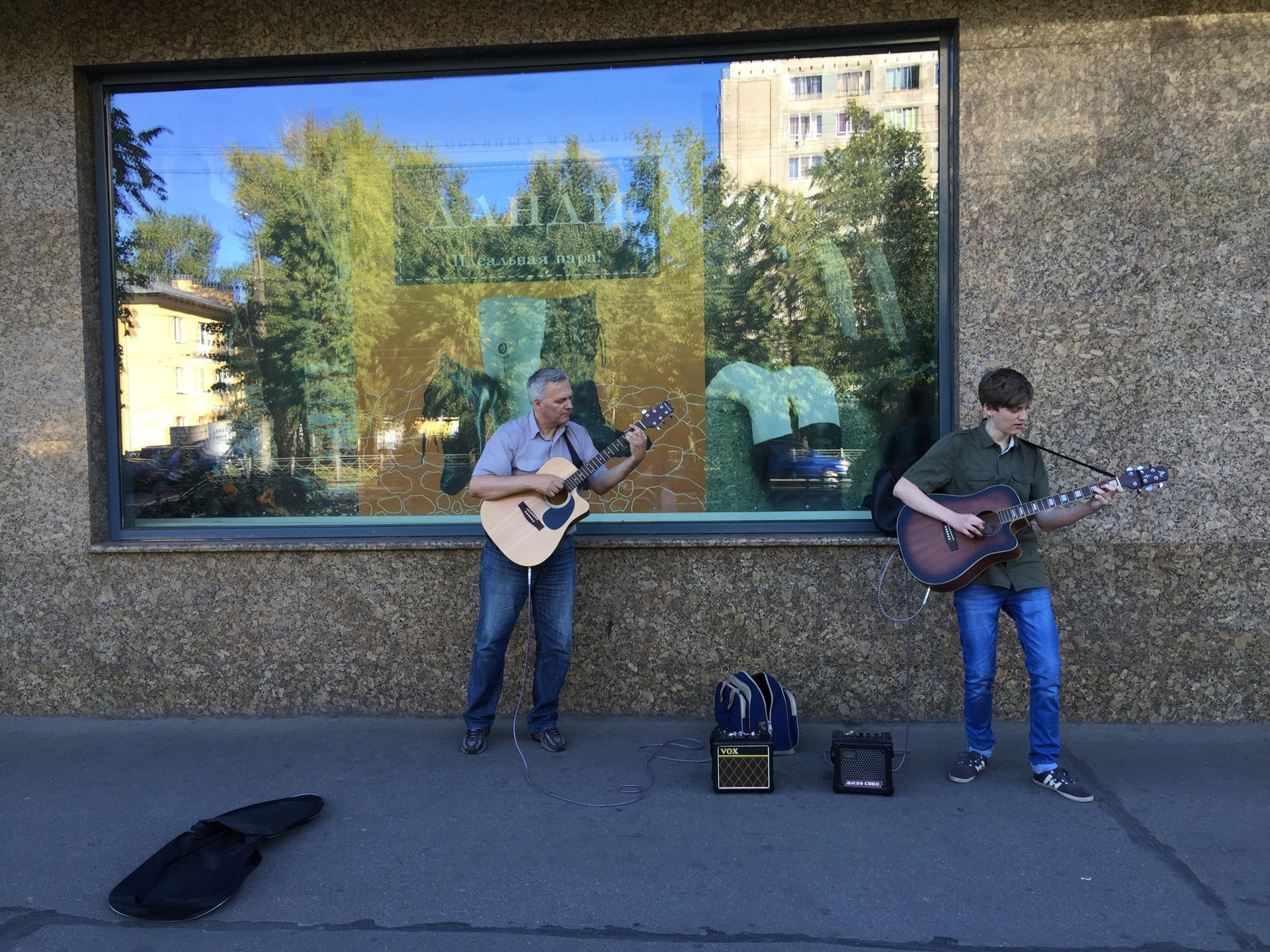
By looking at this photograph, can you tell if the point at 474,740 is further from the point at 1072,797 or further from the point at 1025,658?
the point at 1072,797

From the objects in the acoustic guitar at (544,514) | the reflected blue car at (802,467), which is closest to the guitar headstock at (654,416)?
the acoustic guitar at (544,514)

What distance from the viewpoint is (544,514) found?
14.6ft

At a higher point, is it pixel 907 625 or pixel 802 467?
pixel 802 467

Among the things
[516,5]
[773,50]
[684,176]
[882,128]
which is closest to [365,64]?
[516,5]

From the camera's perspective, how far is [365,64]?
17.6ft

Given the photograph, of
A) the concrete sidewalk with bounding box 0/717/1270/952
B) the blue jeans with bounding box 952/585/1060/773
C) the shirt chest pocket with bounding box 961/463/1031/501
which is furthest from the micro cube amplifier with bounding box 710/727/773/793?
the shirt chest pocket with bounding box 961/463/1031/501

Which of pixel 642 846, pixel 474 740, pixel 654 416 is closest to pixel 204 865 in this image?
pixel 474 740

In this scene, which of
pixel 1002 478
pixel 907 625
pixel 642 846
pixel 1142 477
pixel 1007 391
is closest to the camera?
pixel 642 846

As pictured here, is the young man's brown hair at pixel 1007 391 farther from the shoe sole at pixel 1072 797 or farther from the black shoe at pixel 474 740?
the black shoe at pixel 474 740

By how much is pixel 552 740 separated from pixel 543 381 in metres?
1.75

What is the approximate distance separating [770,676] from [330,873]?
7.23ft

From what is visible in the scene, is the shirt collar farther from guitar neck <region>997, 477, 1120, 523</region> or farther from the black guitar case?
the black guitar case

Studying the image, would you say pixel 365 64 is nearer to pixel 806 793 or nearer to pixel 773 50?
pixel 773 50

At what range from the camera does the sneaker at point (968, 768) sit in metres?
4.14
